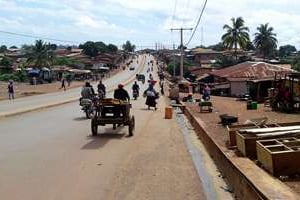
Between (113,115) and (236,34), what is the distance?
86.6 metres

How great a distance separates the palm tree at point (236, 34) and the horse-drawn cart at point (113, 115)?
281ft

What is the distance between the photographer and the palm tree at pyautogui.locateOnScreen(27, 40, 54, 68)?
385 feet

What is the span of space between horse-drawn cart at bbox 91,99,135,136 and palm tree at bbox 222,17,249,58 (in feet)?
281

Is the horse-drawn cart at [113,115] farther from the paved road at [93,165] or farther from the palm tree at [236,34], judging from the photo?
the palm tree at [236,34]

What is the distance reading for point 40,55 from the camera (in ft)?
389

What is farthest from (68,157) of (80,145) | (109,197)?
(109,197)

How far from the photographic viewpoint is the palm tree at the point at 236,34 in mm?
102188

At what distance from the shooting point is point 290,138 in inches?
478

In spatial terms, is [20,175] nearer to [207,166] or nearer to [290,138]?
[207,166]

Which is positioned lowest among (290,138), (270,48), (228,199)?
(228,199)

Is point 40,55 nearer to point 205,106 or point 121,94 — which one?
point 205,106

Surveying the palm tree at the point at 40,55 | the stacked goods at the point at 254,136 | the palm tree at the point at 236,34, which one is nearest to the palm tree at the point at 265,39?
the palm tree at the point at 236,34

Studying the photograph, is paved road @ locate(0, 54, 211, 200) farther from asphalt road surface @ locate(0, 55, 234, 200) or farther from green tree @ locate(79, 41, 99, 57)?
green tree @ locate(79, 41, 99, 57)

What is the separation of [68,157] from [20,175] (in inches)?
103
